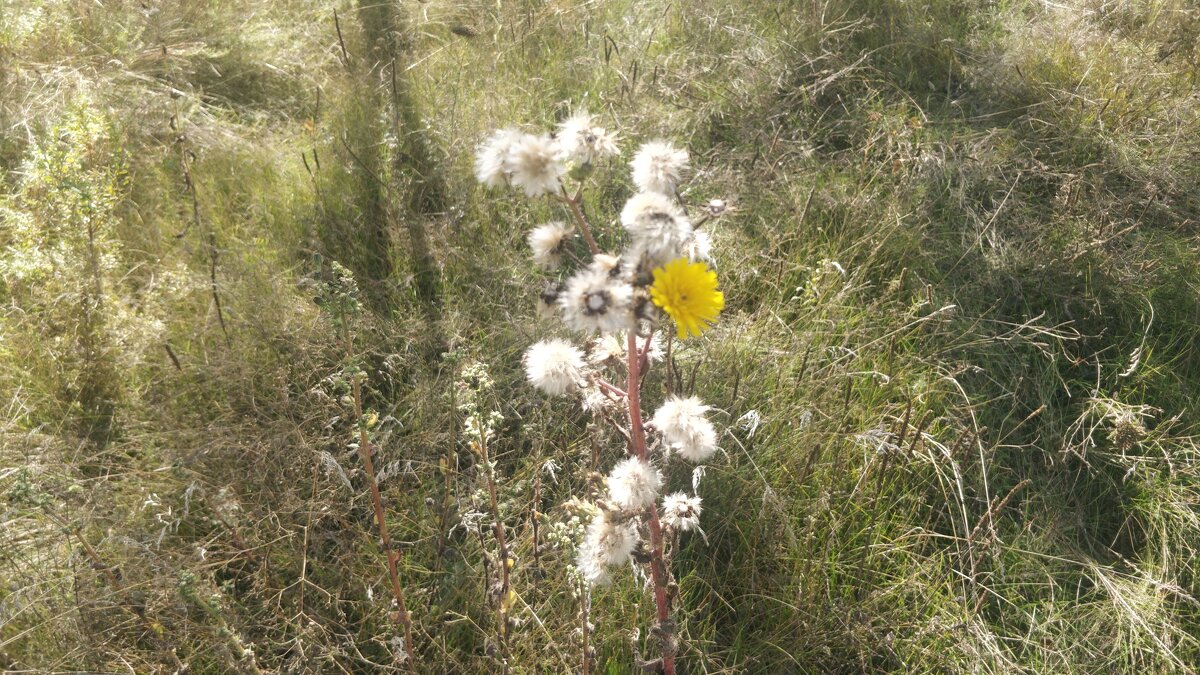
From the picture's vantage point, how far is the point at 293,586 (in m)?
2.19

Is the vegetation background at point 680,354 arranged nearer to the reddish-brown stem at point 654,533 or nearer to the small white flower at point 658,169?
the reddish-brown stem at point 654,533

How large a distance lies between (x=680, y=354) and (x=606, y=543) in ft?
3.82

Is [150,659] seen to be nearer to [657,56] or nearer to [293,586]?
[293,586]

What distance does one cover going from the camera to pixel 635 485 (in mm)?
1546

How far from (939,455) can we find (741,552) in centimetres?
65

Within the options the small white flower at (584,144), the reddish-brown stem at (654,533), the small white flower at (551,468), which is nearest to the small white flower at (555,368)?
the reddish-brown stem at (654,533)

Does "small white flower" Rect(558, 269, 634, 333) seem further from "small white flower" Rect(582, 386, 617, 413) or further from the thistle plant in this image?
"small white flower" Rect(582, 386, 617, 413)

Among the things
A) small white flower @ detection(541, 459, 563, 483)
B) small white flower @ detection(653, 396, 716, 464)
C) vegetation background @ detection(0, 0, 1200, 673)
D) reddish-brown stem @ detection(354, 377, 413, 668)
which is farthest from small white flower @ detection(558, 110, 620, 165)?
small white flower @ detection(541, 459, 563, 483)

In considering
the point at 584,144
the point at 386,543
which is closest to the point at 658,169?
the point at 584,144

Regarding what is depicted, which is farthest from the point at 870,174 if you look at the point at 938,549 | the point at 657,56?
the point at 938,549

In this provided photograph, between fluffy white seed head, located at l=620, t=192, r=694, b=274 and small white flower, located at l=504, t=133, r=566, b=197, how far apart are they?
14 cm

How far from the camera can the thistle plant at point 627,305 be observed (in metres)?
1.37

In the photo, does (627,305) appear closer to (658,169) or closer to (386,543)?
(658,169)

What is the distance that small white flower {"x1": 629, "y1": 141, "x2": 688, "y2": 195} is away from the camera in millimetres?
1496
